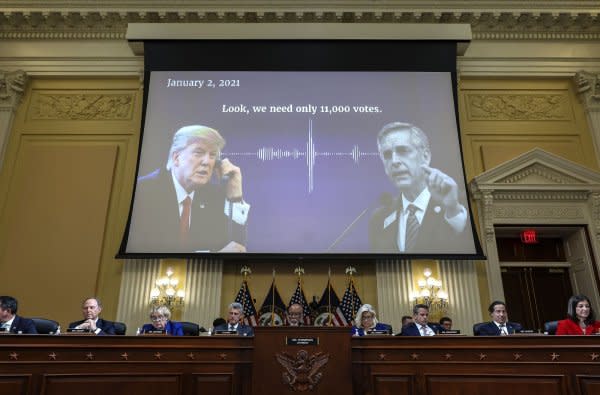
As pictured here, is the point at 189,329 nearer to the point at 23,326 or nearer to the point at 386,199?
the point at 23,326

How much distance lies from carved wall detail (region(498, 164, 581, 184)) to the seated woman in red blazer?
10.7 feet

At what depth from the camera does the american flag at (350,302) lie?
6.58 metres

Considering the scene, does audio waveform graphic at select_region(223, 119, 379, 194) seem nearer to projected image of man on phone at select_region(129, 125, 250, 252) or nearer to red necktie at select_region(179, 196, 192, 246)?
projected image of man on phone at select_region(129, 125, 250, 252)

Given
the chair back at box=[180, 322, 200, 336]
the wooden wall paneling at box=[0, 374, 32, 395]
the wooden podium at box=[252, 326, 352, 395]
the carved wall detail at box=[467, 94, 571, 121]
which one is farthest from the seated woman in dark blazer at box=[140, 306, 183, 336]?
the carved wall detail at box=[467, 94, 571, 121]

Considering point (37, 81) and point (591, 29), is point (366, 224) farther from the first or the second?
point (37, 81)

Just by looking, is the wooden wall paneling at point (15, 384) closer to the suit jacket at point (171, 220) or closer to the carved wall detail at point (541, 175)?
the suit jacket at point (171, 220)

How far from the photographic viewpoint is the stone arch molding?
7238mm

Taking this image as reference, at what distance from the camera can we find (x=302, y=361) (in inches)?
131

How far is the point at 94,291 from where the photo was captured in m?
6.89

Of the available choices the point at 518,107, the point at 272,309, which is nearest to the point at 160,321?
the point at 272,309

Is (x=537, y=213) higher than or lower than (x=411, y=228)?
higher

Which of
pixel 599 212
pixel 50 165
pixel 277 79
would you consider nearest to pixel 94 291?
pixel 50 165

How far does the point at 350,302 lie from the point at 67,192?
15.8 feet

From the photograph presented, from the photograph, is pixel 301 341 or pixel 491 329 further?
pixel 491 329
